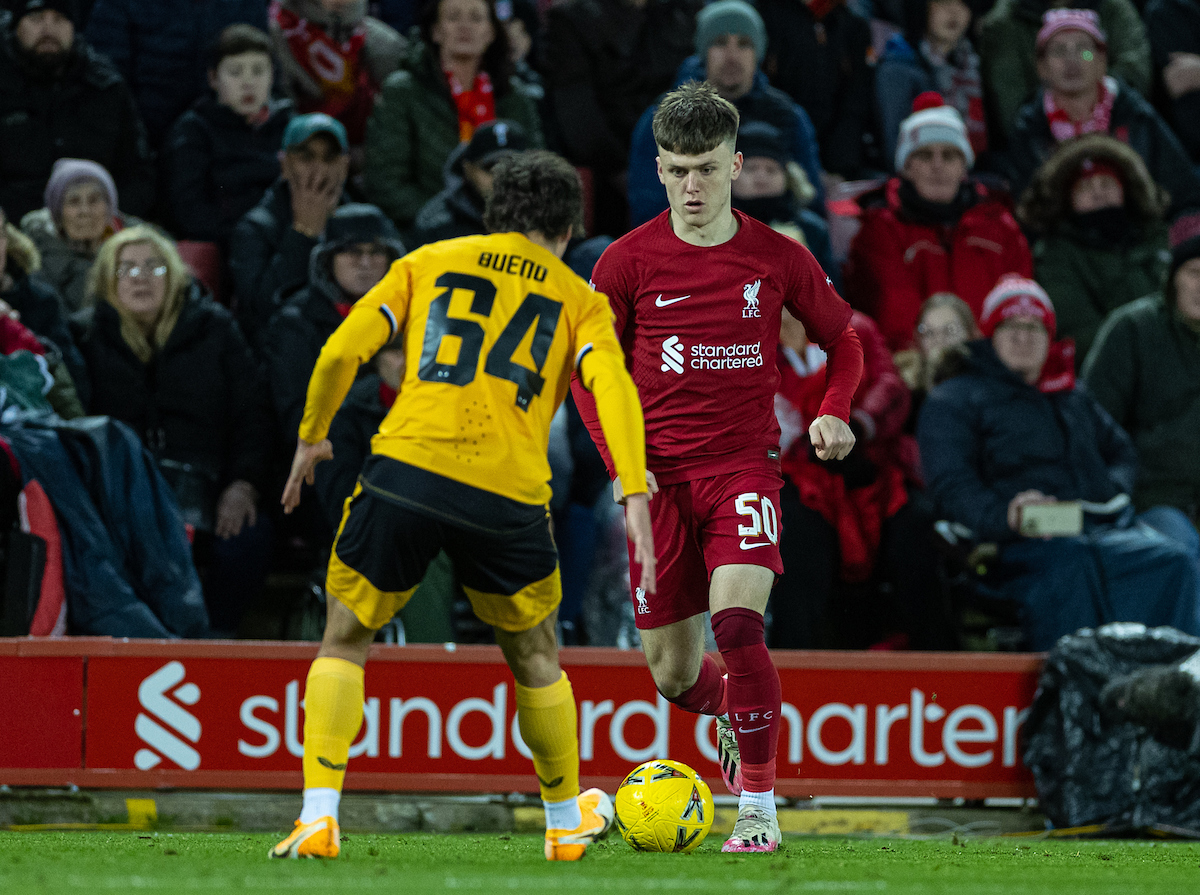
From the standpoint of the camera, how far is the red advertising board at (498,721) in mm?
6992

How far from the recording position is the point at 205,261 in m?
9.46

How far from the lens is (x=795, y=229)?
30.2 feet

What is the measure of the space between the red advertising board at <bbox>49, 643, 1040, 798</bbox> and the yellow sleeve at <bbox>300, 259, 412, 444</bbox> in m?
2.65

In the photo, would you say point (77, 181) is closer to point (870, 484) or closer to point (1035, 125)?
point (870, 484)

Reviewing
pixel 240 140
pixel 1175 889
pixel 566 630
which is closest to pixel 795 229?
pixel 566 630

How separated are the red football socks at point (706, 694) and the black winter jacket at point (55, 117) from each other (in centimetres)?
542

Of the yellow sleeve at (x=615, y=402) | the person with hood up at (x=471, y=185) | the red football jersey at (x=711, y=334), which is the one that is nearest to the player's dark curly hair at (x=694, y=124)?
the red football jersey at (x=711, y=334)

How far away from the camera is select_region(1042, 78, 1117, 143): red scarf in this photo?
11.0m

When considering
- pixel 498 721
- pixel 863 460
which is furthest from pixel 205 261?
pixel 863 460

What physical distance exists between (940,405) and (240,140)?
429cm

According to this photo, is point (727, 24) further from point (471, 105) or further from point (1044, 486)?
point (1044, 486)

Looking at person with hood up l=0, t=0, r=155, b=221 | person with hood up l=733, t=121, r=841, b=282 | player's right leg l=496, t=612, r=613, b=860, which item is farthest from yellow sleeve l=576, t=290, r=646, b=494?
person with hood up l=0, t=0, r=155, b=221

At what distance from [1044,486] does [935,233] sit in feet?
7.09

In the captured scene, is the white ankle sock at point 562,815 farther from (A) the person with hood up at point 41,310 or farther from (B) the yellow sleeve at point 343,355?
(A) the person with hood up at point 41,310
